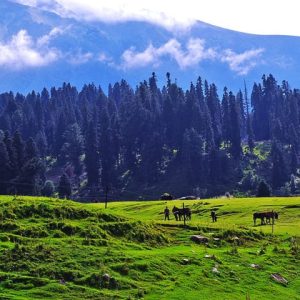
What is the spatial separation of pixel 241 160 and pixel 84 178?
1989 inches

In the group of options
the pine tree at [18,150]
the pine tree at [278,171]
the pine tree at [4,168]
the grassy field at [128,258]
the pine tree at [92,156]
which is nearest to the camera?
the grassy field at [128,258]

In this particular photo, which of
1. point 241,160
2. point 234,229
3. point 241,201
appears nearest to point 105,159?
point 241,160

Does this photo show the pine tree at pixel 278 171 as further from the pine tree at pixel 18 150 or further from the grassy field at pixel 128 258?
the grassy field at pixel 128 258

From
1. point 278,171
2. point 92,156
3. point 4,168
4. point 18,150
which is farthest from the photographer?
point 92,156

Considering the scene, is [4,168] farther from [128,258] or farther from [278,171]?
[128,258]

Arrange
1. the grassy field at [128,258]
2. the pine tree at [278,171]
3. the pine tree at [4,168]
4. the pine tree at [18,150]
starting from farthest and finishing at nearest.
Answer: the pine tree at [278,171]
the pine tree at [18,150]
the pine tree at [4,168]
the grassy field at [128,258]

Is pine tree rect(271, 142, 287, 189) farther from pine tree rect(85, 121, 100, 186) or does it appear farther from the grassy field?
the grassy field

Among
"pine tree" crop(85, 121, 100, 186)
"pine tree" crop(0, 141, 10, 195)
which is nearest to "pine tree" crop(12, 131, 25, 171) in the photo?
"pine tree" crop(0, 141, 10, 195)

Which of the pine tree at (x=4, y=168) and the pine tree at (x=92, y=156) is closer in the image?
the pine tree at (x=4, y=168)

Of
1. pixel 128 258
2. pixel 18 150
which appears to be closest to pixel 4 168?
pixel 18 150

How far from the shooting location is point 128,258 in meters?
40.1

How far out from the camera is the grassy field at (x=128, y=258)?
116ft

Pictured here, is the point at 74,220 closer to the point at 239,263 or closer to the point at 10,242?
the point at 10,242

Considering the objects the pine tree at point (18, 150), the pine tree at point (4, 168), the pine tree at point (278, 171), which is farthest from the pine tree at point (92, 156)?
the pine tree at point (278, 171)
